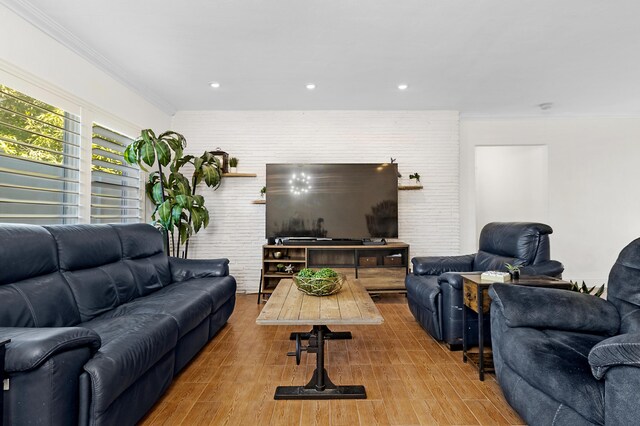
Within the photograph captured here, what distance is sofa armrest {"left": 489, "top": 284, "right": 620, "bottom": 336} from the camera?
182 centimetres

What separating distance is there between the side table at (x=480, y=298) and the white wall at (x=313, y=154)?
2549 millimetres

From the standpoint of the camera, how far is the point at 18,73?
100 inches

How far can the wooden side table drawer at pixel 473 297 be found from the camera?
92.1 inches

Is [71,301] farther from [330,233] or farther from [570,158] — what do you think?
[570,158]

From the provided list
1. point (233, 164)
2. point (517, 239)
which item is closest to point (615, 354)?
point (517, 239)

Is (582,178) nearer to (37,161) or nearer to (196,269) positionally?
(196,269)

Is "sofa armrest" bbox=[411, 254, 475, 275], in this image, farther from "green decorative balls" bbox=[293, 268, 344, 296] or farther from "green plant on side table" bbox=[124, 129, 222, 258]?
"green plant on side table" bbox=[124, 129, 222, 258]

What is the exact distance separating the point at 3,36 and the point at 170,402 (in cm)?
279

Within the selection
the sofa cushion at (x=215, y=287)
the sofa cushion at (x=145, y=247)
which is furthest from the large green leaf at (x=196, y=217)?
the sofa cushion at (x=215, y=287)

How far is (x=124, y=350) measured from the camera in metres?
1.66

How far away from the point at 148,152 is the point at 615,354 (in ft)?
12.8

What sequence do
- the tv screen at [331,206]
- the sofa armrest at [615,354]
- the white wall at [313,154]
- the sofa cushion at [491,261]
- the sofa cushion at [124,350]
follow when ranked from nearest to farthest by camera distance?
1. the sofa armrest at [615,354]
2. the sofa cushion at [124,350]
3. the sofa cushion at [491,261]
4. the tv screen at [331,206]
5. the white wall at [313,154]

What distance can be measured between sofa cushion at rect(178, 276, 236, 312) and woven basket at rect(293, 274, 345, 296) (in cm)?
89

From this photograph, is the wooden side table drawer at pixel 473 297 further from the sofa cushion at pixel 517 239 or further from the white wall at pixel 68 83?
the white wall at pixel 68 83
